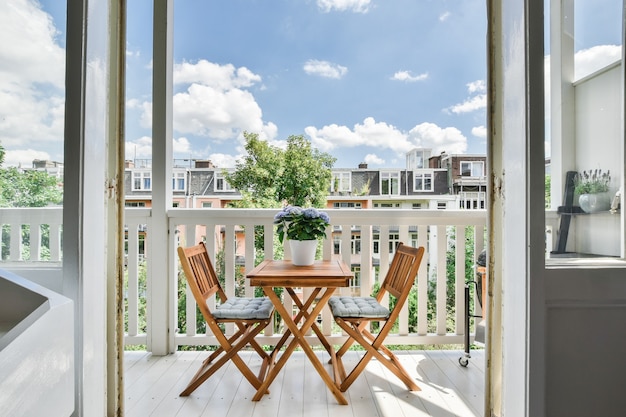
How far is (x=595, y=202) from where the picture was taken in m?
1.42

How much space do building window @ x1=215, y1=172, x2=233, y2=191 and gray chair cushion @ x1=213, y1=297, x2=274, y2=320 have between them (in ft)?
9.79

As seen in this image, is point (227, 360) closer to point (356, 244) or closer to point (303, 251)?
point (303, 251)

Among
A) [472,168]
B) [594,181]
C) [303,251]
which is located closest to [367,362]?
[303,251]

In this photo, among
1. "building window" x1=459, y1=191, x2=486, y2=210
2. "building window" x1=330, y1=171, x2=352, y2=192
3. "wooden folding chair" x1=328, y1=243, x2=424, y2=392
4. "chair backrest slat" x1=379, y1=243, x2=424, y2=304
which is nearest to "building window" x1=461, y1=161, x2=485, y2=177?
"building window" x1=459, y1=191, x2=486, y2=210

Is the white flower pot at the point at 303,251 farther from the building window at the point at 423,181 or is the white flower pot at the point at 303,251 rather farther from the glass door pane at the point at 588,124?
the building window at the point at 423,181


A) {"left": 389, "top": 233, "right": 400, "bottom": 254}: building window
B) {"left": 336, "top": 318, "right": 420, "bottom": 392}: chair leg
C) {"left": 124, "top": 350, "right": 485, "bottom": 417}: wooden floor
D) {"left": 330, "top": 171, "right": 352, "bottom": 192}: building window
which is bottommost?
{"left": 124, "top": 350, "right": 485, "bottom": 417}: wooden floor

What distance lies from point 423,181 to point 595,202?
3184 millimetres

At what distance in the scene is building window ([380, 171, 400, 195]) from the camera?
4724 mm

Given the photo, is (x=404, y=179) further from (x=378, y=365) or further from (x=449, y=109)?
(x=449, y=109)

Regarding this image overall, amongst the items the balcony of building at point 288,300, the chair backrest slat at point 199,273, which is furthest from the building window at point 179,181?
the chair backrest slat at point 199,273

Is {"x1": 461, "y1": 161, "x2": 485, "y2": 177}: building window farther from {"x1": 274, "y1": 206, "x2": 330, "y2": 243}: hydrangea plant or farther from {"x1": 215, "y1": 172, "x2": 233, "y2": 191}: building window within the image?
{"x1": 215, "y1": 172, "x2": 233, "y2": 191}: building window

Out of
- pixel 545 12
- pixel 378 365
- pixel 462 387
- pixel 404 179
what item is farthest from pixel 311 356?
pixel 404 179

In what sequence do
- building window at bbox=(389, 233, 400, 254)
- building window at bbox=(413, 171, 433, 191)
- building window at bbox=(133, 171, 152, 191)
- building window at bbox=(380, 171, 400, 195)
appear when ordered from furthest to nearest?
building window at bbox=(380, 171, 400, 195) < building window at bbox=(413, 171, 433, 191) < building window at bbox=(389, 233, 400, 254) < building window at bbox=(133, 171, 152, 191)

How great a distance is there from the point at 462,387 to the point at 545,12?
2015mm
